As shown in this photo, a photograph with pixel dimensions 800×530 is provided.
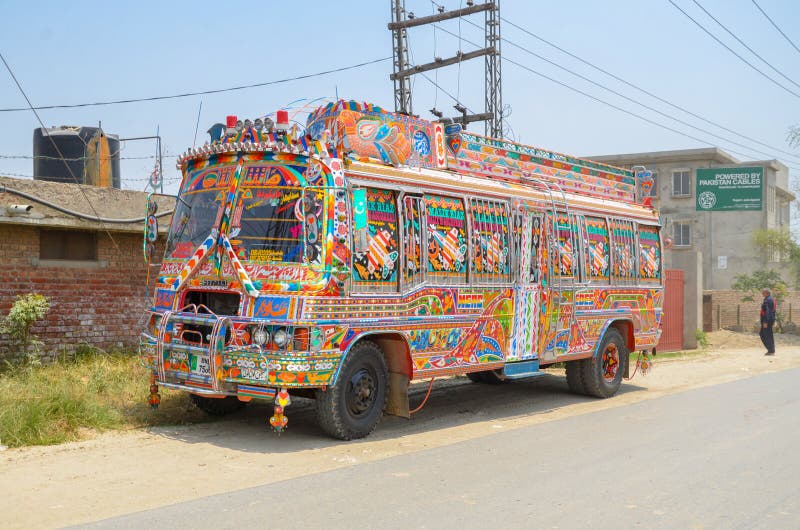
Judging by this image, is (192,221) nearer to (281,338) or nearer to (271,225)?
(271,225)

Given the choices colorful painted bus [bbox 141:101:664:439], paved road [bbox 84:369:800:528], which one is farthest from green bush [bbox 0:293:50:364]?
paved road [bbox 84:369:800:528]

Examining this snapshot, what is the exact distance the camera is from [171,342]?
325 inches

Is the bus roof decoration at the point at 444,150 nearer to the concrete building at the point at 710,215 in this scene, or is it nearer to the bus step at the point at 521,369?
the bus step at the point at 521,369

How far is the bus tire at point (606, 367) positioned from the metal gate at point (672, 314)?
8408 mm

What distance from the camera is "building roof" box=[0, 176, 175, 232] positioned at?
11.1 meters

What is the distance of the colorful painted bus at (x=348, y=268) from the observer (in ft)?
25.5

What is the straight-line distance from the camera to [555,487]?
21.5 ft

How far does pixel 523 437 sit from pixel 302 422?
8.30 feet

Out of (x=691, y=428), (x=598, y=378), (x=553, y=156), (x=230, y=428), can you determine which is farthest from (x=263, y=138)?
(x=598, y=378)

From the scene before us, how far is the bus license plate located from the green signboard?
36.4 m

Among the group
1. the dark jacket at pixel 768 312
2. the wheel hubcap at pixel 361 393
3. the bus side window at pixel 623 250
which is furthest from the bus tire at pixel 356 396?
the dark jacket at pixel 768 312

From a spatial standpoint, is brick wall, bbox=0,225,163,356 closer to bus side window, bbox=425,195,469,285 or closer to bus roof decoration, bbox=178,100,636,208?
bus roof decoration, bbox=178,100,636,208

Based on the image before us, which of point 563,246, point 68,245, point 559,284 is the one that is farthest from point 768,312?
point 68,245

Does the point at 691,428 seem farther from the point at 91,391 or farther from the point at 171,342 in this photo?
the point at 91,391
